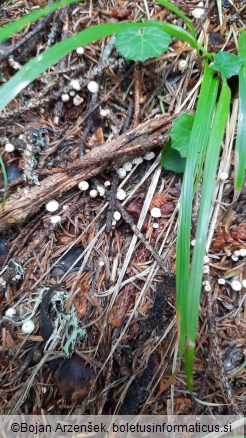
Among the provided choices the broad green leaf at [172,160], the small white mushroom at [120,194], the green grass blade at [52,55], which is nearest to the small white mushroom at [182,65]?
the green grass blade at [52,55]

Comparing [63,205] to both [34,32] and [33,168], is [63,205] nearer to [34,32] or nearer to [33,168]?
[33,168]

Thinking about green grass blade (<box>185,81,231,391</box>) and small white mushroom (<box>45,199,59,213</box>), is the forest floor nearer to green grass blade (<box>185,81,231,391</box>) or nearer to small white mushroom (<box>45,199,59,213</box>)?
small white mushroom (<box>45,199,59,213</box>)

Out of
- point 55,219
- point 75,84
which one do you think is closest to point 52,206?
point 55,219

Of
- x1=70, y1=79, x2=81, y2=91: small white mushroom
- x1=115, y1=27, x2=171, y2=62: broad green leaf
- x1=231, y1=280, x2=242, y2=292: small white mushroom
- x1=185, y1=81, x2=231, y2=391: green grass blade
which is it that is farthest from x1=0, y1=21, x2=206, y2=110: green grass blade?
x1=231, y1=280, x2=242, y2=292: small white mushroom

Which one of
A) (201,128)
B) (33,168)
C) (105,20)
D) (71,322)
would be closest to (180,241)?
(201,128)

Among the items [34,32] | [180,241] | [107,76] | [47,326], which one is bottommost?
[47,326]

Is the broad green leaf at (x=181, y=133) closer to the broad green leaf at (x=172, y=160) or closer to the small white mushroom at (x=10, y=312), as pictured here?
the broad green leaf at (x=172, y=160)
